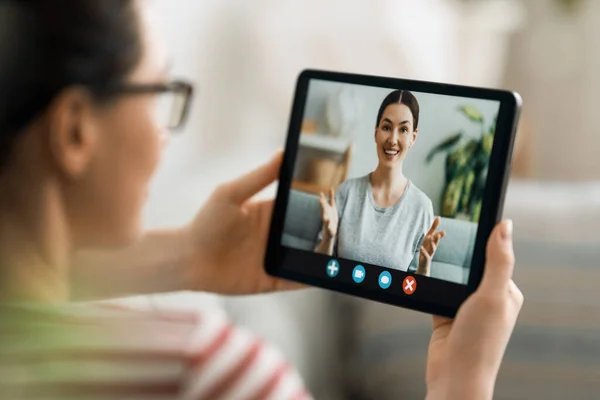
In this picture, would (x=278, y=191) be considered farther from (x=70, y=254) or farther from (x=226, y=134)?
(x=226, y=134)

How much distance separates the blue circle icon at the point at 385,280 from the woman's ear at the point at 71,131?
25 centimetres

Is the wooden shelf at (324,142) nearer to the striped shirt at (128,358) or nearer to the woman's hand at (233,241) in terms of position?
the woman's hand at (233,241)

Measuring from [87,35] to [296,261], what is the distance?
12.2 inches

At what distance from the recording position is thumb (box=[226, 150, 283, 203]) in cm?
72

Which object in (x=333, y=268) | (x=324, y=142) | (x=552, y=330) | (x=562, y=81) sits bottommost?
(x=552, y=330)

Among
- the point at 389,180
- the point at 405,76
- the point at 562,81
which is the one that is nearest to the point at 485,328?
the point at 389,180

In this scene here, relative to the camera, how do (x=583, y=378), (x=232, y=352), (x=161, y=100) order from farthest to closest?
(x=583, y=378)
(x=232, y=352)
(x=161, y=100)

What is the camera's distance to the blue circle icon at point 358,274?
63cm

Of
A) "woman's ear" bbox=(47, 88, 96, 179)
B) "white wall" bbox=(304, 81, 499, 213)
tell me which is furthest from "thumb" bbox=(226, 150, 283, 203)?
"woman's ear" bbox=(47, 88, 96, 179)

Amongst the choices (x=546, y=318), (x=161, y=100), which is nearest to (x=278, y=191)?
(x=161, y=100)

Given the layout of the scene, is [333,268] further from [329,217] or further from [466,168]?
[466,168]

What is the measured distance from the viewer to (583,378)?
3.20 ft

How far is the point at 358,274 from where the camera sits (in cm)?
63

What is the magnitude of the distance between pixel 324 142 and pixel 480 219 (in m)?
0.18
